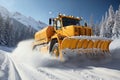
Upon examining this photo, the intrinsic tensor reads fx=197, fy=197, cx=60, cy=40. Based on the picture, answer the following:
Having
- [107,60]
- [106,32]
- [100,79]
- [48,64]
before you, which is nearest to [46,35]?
[48,64]

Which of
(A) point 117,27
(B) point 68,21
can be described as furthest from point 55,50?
(A) point 117,27

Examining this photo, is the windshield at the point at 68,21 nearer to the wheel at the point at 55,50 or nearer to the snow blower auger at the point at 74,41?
the snow blower auger at the point at 74,41

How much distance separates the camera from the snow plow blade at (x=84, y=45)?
11289 millimetres

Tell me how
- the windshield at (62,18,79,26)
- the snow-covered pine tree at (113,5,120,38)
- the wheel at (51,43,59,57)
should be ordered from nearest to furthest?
1. the wheel at (51,43,59,57)
2. the windshield at (62,18,79,26)
3. the snow-covered pine tree at (113,5,120,38)

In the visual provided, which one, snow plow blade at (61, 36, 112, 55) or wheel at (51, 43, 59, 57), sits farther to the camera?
wheel at (51, 43, 59, 57)

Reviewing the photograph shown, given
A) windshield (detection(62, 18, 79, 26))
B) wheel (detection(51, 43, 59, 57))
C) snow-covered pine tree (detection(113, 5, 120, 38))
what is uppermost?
snow-covered pine tree (detection(113, 5, 120, 38))

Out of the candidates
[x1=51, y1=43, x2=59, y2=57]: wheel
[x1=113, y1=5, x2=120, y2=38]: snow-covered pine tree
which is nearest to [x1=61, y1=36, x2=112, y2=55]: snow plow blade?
[x1=51, y1=43, x2=59, y2=57]: wheel

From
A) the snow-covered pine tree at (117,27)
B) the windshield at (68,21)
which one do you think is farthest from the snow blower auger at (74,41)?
the snow-covered pine tree at (117,27)

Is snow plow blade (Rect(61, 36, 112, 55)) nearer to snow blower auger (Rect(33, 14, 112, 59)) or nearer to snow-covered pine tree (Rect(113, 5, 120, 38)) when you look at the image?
snow blower auger (Rect(33, 14, 112, 59))

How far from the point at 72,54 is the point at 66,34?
2.08 meters

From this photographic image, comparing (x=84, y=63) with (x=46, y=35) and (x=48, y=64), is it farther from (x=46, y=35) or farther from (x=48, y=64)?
(x=46, y=35)

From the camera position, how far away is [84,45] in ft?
38.2

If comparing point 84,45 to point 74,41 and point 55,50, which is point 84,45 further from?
point 55,50

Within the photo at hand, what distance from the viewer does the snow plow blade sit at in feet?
37.0
